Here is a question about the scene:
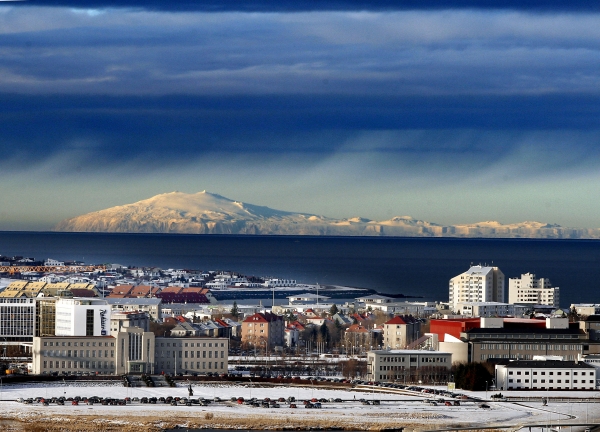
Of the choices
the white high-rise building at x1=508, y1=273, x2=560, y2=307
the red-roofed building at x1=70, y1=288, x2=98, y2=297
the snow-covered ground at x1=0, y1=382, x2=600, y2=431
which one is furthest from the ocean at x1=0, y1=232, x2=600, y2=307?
the snow-covered ground at x1=0, y1=382, x2=600, y2=431

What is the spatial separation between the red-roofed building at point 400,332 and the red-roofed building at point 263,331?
1.50 metres

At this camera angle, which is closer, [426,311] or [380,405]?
[380,405]

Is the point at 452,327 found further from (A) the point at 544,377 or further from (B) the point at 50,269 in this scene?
(B) the point at 50,269

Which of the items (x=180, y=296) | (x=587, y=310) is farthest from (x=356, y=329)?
(x=180, y=296)

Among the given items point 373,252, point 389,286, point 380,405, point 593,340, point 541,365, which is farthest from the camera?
point 373,252

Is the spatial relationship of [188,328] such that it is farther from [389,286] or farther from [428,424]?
[389,286]

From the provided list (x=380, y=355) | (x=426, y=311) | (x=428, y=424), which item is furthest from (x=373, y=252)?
(x=428, y=424)

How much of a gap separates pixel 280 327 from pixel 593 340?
4.99 metres

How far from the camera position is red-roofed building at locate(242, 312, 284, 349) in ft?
61.2

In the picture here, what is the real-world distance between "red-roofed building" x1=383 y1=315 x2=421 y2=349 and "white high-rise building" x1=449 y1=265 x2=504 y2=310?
25.6 ft

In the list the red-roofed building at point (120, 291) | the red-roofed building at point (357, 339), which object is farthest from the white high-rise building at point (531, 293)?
the red-roofed building at point (357, 339)

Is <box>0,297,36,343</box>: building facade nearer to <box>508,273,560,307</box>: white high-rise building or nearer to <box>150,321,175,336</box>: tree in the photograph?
<box>150,321,175,336</box>: tree

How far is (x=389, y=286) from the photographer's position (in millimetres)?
36125

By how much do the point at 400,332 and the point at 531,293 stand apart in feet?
36.8
